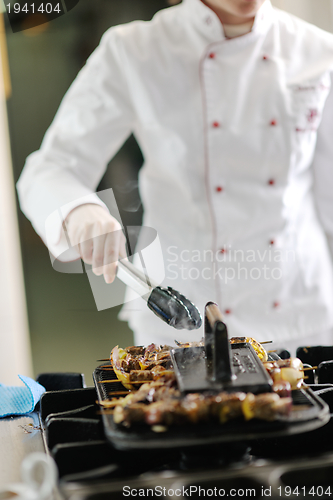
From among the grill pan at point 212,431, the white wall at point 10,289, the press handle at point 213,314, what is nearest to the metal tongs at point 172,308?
the press handle at point 213,314

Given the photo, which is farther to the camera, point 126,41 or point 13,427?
point 126,41

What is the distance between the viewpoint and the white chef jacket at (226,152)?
178cm

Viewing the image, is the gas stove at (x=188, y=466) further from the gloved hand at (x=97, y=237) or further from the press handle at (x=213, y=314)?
the gloved hand at (x=97, y=237)

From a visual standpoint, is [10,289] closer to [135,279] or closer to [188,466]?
[135,279]

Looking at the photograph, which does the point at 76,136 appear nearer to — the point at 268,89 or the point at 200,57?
the point at 200,57

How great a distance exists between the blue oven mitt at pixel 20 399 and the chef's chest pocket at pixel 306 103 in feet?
4.27

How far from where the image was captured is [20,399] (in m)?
Answer: 1.13

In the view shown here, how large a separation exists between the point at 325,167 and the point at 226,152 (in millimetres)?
397

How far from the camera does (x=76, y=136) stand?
72.2 inches

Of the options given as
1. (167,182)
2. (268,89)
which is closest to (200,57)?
(268,89)

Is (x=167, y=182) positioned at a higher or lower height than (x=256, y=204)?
higher

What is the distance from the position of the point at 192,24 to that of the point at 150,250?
89 cm

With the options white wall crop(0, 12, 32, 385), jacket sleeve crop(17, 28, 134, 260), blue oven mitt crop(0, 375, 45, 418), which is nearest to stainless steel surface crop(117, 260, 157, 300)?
blue oven mitt crop(0, 375, 45, 418)

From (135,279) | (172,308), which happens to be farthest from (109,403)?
(135,279)
